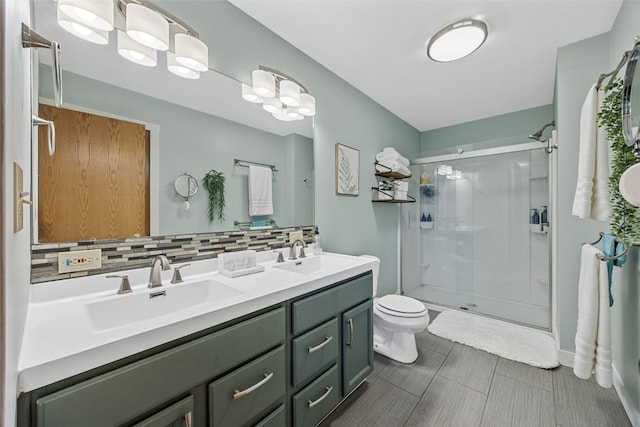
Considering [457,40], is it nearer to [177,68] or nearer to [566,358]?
[177,68]

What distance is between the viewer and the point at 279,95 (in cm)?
179

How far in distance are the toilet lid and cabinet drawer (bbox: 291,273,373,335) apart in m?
0.45

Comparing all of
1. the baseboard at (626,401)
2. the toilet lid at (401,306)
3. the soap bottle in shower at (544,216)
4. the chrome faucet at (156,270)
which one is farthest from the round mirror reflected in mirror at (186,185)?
the soap bottle in shower at (544,216)

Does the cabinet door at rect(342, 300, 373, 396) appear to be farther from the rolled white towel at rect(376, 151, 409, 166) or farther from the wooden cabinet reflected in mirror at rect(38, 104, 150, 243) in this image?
the rolled white towel at rect(376, 151, 409, 166)

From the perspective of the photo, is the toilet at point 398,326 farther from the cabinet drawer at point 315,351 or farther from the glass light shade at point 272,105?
the glass light shade at point 272,105

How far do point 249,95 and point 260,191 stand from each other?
627mm

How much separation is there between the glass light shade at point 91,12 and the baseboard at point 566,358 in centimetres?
346

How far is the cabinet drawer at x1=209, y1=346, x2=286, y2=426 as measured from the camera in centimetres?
88

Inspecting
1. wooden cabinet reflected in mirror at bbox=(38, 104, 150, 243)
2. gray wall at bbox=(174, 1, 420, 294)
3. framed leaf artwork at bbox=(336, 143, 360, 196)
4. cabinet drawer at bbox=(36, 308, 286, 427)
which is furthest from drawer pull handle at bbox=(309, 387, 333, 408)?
framed leaf artwork at bbox=(336, 143, 360, 196)

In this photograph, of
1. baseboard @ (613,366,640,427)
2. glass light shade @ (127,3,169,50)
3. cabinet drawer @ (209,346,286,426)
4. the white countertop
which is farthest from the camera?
baseboard @ (613,366,640,427)

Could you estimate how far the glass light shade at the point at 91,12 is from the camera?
3.24 feet

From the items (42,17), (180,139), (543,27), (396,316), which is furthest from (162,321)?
(543,27)

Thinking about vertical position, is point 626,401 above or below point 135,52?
below

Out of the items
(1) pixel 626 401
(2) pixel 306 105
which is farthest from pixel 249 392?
(1) pixel 626 401
